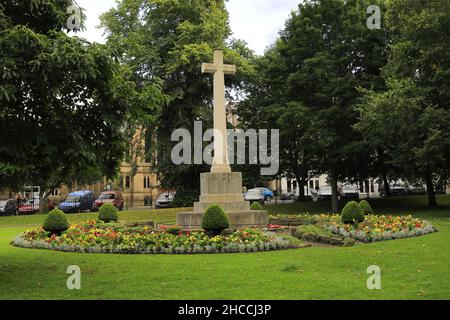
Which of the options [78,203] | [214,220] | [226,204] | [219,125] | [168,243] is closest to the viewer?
[168,243]

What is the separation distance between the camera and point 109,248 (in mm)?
14039

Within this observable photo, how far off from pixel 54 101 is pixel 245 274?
467 cm

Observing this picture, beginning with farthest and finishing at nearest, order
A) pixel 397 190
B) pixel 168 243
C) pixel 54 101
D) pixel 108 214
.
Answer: pixel 397 190
pixel 108 214
pixel 168 243
pixel 54 101

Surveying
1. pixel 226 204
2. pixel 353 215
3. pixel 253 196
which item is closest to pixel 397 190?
pixel 253 196

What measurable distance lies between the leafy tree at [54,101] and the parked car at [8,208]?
3544 cm

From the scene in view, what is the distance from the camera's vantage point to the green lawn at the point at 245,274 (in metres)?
7.93

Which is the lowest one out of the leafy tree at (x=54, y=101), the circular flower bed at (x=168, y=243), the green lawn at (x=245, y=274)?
the green lawn at (x=245, y=274)

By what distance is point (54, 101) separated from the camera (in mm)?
9234

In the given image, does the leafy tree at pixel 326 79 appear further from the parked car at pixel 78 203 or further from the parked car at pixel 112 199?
the parked car at pixel 112 199

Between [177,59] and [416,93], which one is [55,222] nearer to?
[416,93]

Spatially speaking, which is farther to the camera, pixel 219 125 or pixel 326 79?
pixel 326 79

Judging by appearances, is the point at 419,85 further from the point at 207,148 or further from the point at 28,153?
the point at 28,153

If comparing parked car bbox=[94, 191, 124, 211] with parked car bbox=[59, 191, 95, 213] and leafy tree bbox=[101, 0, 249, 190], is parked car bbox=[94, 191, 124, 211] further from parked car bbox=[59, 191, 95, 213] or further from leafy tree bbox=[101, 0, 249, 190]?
leafy tree bbox=[101, 0, 249, 190]

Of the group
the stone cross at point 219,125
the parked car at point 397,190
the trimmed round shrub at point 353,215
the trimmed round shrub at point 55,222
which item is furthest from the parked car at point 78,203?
the parked car at point 397,190
